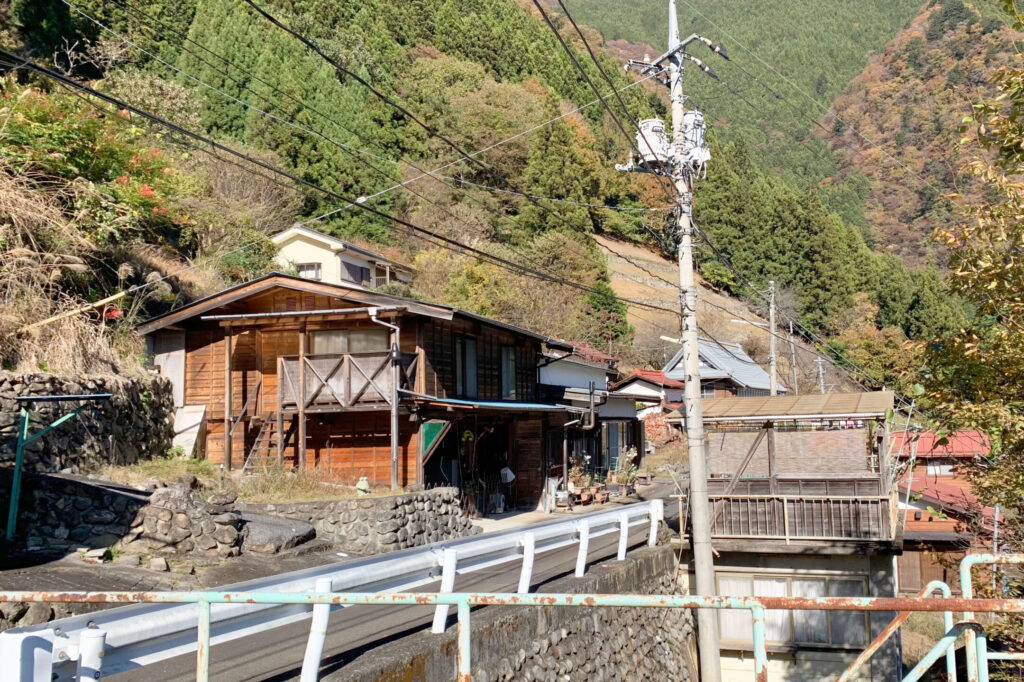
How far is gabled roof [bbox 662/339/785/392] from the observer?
45.8 m

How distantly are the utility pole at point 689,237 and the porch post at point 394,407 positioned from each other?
718 cm

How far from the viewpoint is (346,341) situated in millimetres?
21344

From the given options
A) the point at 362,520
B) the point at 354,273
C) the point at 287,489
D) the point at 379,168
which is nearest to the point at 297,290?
the point at 287,489

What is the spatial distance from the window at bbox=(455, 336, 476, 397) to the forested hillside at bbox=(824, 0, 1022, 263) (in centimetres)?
6354

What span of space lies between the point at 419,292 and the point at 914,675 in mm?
37403

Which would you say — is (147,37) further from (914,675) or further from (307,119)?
(914,675)

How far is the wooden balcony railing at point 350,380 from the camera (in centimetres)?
2012

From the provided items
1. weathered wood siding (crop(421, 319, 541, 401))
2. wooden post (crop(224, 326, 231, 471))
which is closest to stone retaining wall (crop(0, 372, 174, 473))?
wooden post (crop(224, 326, 231, 471))

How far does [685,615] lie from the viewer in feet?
48.3

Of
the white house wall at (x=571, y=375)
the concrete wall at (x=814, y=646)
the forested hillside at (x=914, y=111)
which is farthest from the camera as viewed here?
the forested hillside at (x=914, y=111)

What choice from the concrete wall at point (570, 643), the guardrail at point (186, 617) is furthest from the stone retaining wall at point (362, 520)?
the guardrail at point (186, 617)

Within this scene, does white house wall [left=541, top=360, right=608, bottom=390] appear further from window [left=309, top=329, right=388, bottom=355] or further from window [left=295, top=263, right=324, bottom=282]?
window [left=295, top=263, right=324, bottom=282]

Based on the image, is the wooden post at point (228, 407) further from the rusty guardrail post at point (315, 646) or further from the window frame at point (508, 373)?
the rusty guardrail post at point (315, 646)

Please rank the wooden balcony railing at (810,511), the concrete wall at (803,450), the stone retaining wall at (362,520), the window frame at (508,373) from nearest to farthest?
the wooden balcony railing at (810,511) → the stone retaining wall at (362,520) → the concrete wall at (803,450) → the window frame at (508,373)
